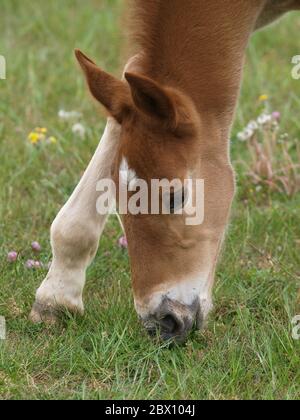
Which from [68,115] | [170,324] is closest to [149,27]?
[170,324]

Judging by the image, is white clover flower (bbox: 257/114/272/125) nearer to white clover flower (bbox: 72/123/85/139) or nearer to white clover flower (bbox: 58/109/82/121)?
white clover flower (bbox: 72/123/85/139)

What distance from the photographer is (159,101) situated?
3582 millimetres

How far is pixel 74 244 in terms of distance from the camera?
13.8 ft

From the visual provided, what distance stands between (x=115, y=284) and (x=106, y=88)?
3.60 feet

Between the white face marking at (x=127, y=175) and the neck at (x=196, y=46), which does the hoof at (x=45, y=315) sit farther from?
the neck at (x=196, y=46)

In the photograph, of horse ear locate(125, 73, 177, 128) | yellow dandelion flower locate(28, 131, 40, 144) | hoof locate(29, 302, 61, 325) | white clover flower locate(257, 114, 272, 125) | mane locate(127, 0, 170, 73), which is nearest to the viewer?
horse ear locate(125, 73, 177, 128)

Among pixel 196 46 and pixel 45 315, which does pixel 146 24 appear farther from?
pixel 45 315

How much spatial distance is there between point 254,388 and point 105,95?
1200mm

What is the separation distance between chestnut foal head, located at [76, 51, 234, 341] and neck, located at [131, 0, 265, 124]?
0.10 metres

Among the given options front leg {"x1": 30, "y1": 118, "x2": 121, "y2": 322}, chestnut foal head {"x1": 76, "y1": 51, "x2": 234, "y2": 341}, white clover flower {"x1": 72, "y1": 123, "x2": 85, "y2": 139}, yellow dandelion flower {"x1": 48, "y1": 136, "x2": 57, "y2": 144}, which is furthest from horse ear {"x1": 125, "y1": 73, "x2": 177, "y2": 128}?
white clover flower {"x1": 72, "y1": 123, "x2": 85, "y2": 139}

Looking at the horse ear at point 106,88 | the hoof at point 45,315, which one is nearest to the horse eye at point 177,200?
the horse ear at point 106,88

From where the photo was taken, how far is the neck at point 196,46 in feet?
12.5

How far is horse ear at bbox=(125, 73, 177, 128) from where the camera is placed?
346cm
